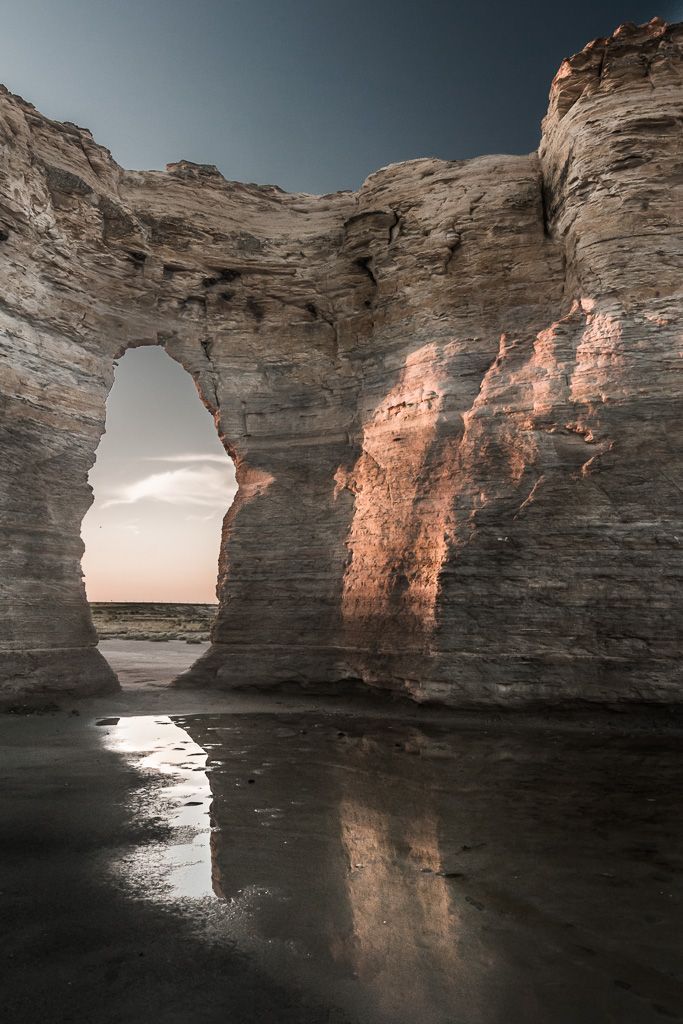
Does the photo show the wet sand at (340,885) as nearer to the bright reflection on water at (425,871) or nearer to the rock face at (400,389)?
the bright reflection on water at (425,871)

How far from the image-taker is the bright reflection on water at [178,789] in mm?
3801

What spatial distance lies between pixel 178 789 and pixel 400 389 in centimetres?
829

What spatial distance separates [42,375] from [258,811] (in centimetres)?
871

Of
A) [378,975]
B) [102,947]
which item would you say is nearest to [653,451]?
[378,975]

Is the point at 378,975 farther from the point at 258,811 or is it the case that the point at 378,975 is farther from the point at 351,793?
the point at 351,793

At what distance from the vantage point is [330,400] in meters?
12.8

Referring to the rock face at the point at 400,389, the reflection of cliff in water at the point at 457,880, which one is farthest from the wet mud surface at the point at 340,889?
the rock face at the point at 400,389

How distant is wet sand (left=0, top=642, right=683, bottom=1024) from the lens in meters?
2.65

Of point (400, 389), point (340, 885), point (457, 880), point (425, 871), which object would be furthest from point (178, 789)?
point (400, 389)

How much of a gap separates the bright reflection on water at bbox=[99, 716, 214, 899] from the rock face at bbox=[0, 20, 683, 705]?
2.67 m

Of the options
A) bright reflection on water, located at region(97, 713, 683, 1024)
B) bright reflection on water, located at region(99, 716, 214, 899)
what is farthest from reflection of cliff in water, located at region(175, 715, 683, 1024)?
bright reflection on water, located at region(99, 716, 214, 899)

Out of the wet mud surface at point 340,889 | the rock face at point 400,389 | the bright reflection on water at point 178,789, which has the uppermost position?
the rock face at point 400,389

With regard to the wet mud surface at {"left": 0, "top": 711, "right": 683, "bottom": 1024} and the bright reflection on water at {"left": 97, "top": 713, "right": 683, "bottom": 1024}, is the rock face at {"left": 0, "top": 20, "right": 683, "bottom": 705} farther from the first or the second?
the wet mud surface at {"left": 0, "top": 711, "right": 683, "bottom": 1024}

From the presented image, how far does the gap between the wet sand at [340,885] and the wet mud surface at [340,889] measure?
0.6 inches
